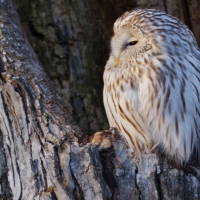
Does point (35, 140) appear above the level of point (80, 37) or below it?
below

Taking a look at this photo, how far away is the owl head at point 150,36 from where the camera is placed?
267 cm

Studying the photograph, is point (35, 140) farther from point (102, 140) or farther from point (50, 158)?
point (102, 140)

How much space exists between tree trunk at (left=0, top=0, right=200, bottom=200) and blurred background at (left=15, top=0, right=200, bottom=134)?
0.69 meters

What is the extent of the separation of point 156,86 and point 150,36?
0.29 m

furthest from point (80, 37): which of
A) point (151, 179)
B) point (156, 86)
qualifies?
point (151, 179)

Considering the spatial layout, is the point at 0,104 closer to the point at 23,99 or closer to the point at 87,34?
the point at 23,99

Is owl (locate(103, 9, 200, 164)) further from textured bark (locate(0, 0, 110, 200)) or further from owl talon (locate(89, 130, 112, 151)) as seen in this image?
textured bark (locate(0, 0, 110, 200))

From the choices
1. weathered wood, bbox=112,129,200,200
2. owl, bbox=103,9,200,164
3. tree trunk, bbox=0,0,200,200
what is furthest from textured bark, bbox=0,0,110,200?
owl, bbox=103,9,200,164

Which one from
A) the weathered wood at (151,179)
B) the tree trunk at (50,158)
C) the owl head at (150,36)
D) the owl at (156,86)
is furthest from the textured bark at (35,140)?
the owl head at (150,36)

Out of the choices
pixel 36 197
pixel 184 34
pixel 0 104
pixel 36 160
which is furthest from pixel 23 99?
pixel 184 34

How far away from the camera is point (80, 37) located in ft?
11.8

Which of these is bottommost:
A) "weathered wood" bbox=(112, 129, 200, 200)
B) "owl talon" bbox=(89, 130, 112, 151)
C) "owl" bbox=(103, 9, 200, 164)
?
"weathered wood" bbox=(112, 129, 200, 200)

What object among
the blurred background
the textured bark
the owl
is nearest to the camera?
the textured bark

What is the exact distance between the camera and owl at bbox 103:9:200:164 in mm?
2604
